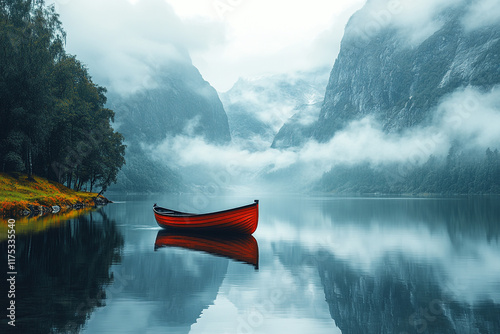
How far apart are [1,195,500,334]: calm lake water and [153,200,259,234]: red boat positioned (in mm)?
5983

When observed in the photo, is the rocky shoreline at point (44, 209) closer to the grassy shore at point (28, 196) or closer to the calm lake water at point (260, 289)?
the grassy shore at point (28, 196)

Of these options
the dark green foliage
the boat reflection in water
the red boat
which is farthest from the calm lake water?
the dark green foliage

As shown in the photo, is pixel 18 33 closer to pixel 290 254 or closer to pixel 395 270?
pixel 290 254

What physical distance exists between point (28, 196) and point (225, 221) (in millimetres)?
32568

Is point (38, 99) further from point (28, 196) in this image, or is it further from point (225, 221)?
point (225, 221)

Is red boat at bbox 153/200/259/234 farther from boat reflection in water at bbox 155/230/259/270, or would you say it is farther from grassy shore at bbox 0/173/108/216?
grassy shore at bbox 0/173/108/216

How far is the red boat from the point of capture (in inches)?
1321

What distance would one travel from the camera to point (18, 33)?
55.8 meters

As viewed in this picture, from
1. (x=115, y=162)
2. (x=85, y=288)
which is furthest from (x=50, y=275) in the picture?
(x=115, y=162)

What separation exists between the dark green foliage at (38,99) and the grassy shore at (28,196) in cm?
184

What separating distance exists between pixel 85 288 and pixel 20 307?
2.94 meters

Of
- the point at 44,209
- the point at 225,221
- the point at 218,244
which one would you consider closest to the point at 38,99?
the point at 44,209

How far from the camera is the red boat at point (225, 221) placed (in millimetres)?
33562

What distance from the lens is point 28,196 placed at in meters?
54.5
